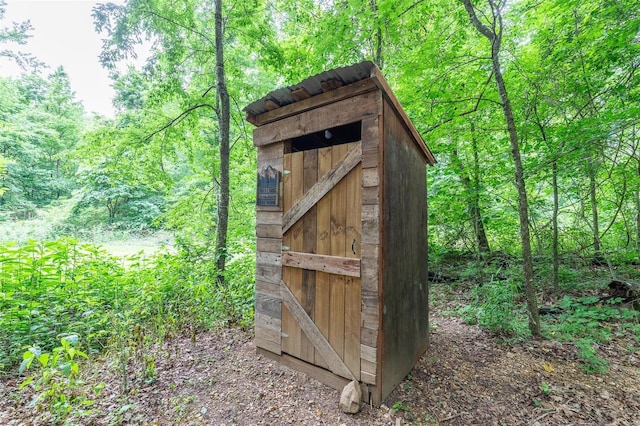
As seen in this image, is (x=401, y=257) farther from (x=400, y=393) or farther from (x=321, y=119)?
(x=321, y=119)

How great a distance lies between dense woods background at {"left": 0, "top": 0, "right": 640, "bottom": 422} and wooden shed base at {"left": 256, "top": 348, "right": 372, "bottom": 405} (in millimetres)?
1341

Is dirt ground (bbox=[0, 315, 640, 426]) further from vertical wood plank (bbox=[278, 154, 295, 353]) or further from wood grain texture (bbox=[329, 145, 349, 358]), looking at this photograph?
wood grain texture (bbox=[329, 145, 349, 358])

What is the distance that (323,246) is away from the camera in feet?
8.15

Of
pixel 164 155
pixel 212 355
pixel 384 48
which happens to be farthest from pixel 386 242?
pixel 384 48

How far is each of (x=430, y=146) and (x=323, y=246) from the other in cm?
354

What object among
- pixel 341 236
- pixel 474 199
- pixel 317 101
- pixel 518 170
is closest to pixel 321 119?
pixel 317 101

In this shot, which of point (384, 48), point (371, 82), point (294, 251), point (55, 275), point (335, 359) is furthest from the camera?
point (384, 48)

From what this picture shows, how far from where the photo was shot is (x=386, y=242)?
2219mm

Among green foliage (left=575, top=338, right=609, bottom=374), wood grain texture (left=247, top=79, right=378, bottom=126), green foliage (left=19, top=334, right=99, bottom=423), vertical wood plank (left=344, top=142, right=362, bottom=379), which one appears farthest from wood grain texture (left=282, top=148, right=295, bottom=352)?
green foliage (left=575, top=338, right=609, bottom=374)

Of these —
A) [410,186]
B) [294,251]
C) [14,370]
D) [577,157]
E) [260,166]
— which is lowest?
[14,370]

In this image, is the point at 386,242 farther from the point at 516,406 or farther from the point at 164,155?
the point at 164,155

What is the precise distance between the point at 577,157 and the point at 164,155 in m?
7.01

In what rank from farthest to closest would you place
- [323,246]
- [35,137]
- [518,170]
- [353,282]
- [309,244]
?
[35,137] < [518,170] < [309,244] < [323,246] < [353,282]

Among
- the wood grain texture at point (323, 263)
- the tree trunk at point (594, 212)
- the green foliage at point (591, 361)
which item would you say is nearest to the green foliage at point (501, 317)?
the green foliage at point (591, 361)
